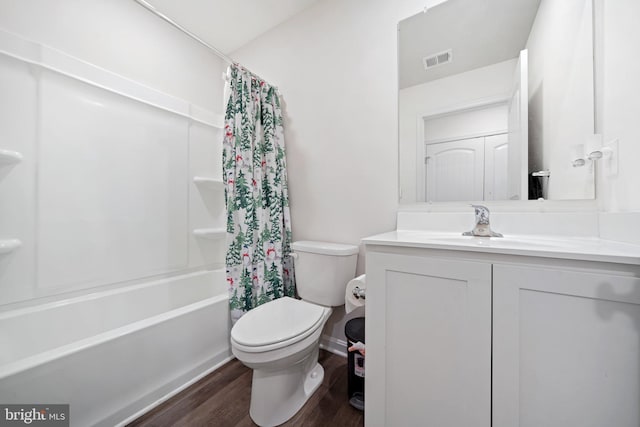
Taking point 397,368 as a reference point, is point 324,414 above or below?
below

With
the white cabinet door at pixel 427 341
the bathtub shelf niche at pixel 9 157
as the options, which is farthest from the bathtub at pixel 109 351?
the white cabinet door at pixel 427 341

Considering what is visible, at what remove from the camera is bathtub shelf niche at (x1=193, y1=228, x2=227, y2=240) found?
6.41 ft

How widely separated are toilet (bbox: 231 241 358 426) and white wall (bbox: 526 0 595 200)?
3.29ft

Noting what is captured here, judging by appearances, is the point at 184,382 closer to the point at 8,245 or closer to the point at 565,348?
the point at 8,245

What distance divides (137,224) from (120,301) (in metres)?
0.52

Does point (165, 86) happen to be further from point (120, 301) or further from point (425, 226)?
point (425, 226)

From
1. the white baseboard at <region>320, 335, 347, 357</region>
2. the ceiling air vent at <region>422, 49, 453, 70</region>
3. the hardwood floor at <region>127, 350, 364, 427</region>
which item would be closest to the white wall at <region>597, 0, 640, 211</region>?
the ceiling air vent at <region>422, 49, 453, 70</region>

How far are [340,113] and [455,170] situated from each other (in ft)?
2.63

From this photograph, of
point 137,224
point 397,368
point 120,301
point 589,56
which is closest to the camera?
point 397,368

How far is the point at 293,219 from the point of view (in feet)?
5.92

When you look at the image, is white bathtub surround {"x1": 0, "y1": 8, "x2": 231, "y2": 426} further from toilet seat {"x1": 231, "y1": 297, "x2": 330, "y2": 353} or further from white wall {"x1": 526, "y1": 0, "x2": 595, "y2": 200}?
white wall {"x1": 526, "y1": 0, "x2": 595, "y2": 200}

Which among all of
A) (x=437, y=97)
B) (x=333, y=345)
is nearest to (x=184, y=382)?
(x=333, y=345)

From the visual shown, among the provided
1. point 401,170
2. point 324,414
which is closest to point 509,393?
point 324,414

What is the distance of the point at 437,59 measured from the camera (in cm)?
128
